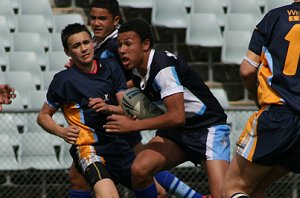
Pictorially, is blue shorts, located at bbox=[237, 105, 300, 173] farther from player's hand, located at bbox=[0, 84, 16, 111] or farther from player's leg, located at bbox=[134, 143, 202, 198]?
player's hand, located at bbox=[0, 84, 16, 111]

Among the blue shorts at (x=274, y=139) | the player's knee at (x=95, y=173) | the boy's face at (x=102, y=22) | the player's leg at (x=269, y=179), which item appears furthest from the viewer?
the boy's face at (x=102, y=22)

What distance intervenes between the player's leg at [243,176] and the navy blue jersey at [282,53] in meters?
0.39

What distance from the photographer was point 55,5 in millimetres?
10758

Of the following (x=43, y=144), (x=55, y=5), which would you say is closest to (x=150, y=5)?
(x=55, y=5)

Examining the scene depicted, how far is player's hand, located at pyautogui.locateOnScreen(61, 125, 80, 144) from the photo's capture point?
20.0 feet

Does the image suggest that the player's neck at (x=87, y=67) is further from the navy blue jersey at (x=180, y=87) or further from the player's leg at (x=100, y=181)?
the player's leg at (x=100, y=181)

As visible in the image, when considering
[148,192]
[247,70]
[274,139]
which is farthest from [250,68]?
[148,192]

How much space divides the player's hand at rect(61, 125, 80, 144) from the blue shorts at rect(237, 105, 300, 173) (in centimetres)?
138

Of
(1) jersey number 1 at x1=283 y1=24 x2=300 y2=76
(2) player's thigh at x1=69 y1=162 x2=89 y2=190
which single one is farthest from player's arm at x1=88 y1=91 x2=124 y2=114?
(1) jersey number 1 at x1=283 y1=24 x2=300 y2=76

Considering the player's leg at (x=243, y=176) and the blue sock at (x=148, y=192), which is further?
the blue sock at (x=148, y=192)

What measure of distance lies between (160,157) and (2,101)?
1.17 meters

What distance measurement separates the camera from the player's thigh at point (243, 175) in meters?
5.22

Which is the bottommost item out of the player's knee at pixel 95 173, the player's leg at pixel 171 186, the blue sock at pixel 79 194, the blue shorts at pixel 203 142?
the player's leg at pixel 171 186

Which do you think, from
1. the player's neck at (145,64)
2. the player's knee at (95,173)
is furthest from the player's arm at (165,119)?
the player's knee at (95,173)
